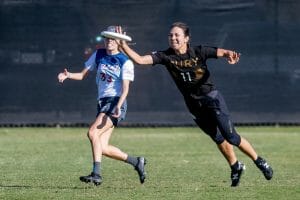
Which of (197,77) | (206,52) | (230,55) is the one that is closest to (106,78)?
(197,77)

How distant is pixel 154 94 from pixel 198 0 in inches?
78.0

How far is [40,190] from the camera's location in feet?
28.8

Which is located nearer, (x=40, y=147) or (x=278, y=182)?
(x=278, y=182)

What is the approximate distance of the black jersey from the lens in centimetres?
915

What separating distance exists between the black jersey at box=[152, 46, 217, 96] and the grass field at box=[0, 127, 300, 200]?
101 cm

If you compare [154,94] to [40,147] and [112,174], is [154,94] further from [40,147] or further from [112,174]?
[112,174]

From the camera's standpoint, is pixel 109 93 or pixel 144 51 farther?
pixel 144 51

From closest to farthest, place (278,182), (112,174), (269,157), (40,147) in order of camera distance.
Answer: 1. (278,182)
2. (112,174)
3. (269,157)
4. (40,147)

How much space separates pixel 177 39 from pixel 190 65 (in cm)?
31

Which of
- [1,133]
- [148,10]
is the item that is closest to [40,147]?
[1,133]

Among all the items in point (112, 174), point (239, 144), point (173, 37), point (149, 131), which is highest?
point (173, 37)

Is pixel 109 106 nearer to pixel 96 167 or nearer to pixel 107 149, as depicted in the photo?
pixel 107 149

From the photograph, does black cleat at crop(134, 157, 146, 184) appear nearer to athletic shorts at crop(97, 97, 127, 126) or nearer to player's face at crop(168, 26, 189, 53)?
athletic shorts at crop(97, 97, 127, 126)

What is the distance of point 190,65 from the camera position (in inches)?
361
